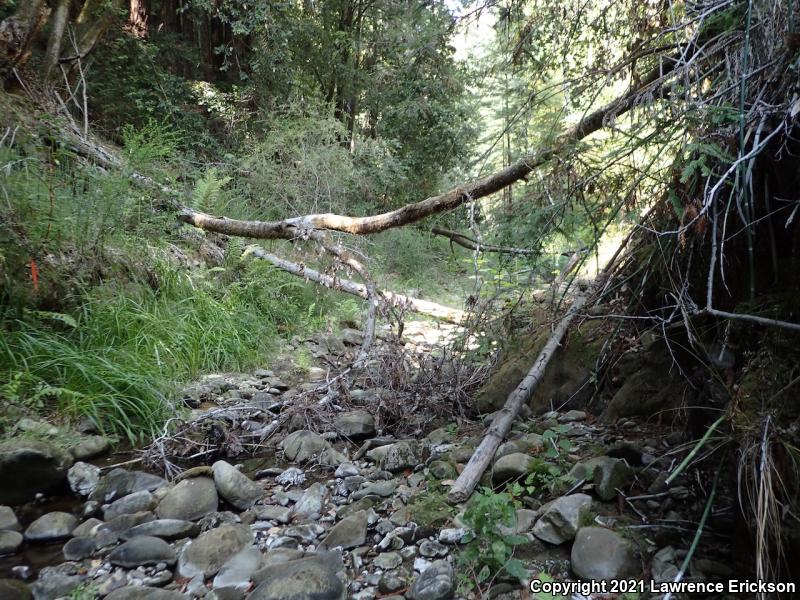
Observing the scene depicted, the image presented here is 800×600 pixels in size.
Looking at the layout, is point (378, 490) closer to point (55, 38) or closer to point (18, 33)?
point (18, 33)

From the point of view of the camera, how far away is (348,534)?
2428mm

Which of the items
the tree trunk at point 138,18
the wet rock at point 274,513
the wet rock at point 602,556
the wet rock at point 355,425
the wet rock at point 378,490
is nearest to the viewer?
the wet rock at point 602,556

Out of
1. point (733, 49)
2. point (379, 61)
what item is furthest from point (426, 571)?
point (379, 61)

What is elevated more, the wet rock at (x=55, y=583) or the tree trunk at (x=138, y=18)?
the tree trunk at (x=138, y=18)

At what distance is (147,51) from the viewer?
9.03 metres

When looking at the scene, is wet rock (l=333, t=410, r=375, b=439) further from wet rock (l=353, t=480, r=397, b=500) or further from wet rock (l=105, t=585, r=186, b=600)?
wet rock (l=105, t=585, r=186, b=600)

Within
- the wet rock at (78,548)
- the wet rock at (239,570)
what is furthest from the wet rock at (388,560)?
the wet rock at (78,548)

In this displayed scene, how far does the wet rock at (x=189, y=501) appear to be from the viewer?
9.09 feet

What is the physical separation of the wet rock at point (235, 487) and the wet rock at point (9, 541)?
936 mm

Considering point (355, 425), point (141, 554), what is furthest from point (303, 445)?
point (141, 554)

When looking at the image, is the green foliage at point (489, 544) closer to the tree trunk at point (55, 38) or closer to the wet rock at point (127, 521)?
the wet rock at point (127, 521)

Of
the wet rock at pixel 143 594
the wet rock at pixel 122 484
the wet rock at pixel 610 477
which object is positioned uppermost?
the wet rock at pixel 610 477

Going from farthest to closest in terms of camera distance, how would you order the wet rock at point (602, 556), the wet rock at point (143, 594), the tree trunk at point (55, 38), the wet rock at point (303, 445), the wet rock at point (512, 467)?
the tree trunk at point (55, 38), the wet rock at point (303, 445), the wet rock at point (512, 467), the wet rock at point (143, 594), the wet rock at point (602, 556)

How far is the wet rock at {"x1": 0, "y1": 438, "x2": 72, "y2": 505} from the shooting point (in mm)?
2828
